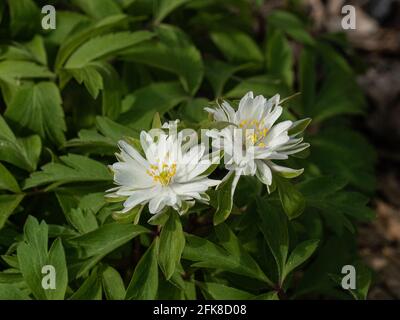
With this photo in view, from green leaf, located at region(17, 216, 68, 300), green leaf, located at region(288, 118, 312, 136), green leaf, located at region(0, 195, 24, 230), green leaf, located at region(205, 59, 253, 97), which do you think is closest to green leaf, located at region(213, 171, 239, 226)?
green leaf, located at region(288, 118, 312, 136)

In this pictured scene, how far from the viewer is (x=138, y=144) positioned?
2.28 meters

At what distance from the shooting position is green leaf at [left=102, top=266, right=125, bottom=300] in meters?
2.42

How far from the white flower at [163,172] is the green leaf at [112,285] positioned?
1.42ft

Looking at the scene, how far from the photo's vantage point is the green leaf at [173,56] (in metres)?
3.22

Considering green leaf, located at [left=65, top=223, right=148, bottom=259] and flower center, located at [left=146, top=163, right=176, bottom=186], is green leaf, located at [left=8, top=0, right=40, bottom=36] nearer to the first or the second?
green leaf, located at [left=65, top=223, right=148, bottom=259]

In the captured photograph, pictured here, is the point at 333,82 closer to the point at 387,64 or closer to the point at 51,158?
the point at 387,64

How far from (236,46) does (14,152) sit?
1609mm

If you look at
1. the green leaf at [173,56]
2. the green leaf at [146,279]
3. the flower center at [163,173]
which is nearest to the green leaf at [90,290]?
the green leaf at [146,279]

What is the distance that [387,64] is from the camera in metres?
4.94

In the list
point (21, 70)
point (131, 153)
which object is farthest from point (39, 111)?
point (131, 153)

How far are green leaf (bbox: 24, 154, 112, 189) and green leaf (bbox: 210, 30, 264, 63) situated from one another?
4.58 ft

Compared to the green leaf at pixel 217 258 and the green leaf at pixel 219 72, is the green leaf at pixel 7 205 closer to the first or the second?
the green leaf at pixel 217 258

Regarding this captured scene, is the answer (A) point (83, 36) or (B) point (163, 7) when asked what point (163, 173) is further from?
(B) point (163, 7)

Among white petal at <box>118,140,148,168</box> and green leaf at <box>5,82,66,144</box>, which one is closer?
white petal at <box>118,140,148,168</box>
